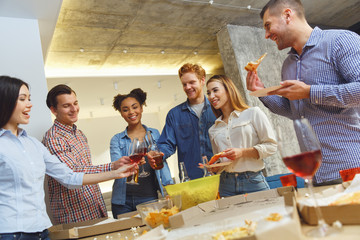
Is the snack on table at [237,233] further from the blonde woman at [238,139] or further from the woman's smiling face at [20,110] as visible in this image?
the woman's smiling face at [20,110]

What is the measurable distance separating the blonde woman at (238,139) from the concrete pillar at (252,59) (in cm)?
342

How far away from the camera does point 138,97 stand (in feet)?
8.64

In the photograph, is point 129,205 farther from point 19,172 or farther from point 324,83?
point 324,83

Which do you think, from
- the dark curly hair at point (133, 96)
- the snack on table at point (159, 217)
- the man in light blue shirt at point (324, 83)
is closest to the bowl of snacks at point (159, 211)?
the snack on table at point (159, 217)

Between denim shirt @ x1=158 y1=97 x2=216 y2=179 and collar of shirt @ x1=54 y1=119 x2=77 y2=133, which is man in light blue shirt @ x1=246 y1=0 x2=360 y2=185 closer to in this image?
denim shirt @ x1=158 y1=97 x2=216 y2=179

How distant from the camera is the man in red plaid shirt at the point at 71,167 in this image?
1933mm

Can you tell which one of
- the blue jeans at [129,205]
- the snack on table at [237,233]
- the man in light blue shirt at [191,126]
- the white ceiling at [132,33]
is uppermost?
the white ceiling at [132,33]

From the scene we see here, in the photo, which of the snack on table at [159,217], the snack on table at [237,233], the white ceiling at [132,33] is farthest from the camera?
the white ceiling at [132,33]

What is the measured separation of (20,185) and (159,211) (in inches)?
31.4

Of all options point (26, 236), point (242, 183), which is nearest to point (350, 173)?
point (242, 183)

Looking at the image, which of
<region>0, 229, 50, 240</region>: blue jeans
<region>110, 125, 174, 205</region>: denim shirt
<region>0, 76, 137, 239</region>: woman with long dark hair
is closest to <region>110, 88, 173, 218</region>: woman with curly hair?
<region>110, 125, 174, 205</region>: denim shirt

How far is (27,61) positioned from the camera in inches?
115

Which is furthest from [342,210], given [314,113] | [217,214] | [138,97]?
[138,97]

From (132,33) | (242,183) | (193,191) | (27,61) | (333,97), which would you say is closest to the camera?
(193,191)
